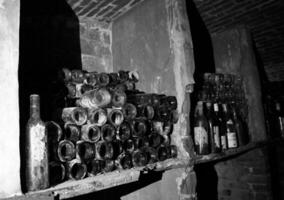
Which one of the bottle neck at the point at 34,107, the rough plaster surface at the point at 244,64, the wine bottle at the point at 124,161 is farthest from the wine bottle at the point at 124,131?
the rough plaster surface at the point at 244,64

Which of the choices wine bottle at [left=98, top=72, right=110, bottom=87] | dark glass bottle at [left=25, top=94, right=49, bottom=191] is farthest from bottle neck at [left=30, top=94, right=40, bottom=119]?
wine bottle at [left=98, top=72, right=110, bottom=87]

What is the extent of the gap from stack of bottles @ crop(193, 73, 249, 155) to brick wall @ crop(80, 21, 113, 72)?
107 centimetres

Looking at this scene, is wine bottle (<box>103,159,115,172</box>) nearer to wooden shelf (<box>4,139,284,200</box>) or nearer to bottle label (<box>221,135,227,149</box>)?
wooden shelf (<box>4,139,284,200</box>)

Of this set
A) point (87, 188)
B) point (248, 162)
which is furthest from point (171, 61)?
point (248, 162)

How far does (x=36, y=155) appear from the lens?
1228 millimetres

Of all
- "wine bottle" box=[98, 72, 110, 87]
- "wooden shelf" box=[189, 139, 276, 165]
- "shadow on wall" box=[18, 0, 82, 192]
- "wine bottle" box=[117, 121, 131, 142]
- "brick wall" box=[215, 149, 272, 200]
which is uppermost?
"shadow on wall" box=[18, 0, 82, 192]

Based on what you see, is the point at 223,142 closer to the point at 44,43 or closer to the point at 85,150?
the point at 85,150

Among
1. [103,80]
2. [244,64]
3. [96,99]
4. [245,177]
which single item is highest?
[244,64]

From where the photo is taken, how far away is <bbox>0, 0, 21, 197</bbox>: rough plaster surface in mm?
1127

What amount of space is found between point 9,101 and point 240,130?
247 centimetres

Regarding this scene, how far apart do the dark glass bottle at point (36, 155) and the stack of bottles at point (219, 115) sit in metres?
1.34

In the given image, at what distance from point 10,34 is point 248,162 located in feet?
9.51

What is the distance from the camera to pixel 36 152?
4.02 ft

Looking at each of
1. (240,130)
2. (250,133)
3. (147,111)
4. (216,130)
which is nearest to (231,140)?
(216,130)
